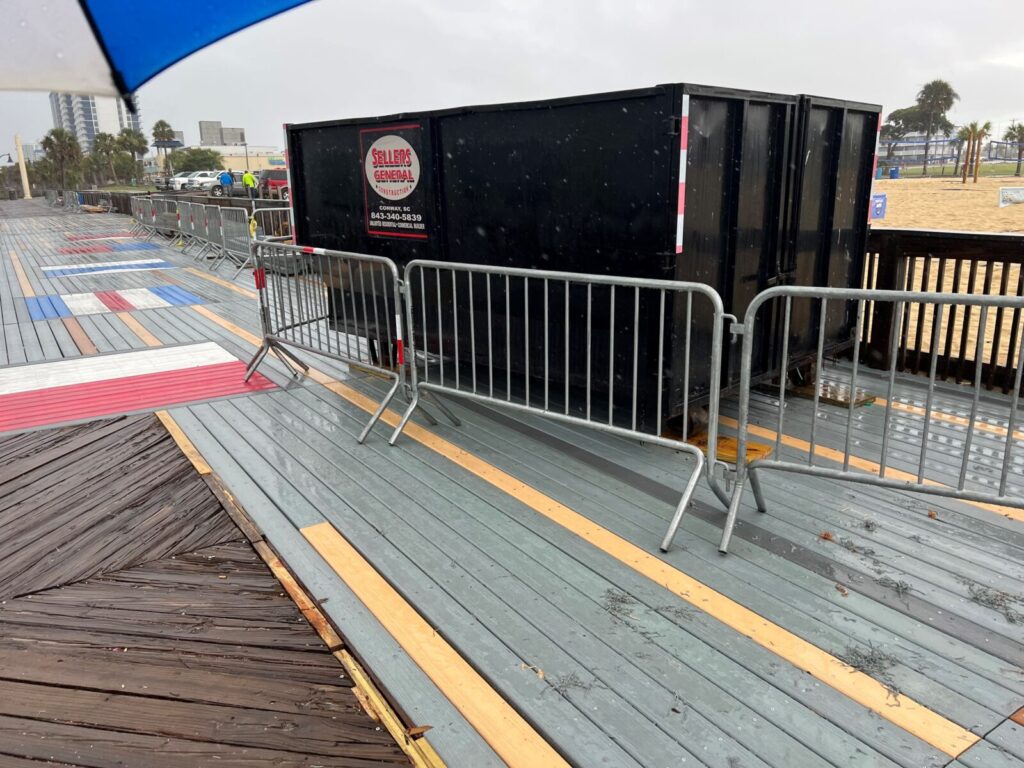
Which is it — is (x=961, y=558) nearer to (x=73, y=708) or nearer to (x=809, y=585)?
(x=809, y=585)

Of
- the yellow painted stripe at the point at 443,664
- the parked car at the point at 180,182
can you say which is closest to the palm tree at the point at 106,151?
the parked car at the point at 180,182

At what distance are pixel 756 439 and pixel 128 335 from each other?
26.2 feet

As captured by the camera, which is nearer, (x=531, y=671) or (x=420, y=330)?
(x=531, y=671)

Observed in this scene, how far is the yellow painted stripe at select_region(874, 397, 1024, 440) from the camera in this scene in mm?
5586

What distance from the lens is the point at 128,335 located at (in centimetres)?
955

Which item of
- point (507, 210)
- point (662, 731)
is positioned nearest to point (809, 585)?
point (662, 731)

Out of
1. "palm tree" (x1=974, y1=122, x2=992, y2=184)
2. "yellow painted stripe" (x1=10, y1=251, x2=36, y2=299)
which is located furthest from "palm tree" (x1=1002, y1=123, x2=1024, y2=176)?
"yellow painted stripe" (x1=10, y1=251, x2=36, y2=299)

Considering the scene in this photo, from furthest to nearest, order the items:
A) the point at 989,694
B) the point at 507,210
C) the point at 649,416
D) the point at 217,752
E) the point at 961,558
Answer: the point at 507,210
the point at 649,416
the point at 961,558
the point at 989,694
the point at 217,752

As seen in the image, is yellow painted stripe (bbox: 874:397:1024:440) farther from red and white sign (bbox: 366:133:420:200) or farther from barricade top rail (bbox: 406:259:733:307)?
red and white sign (bbox: 366:133:420:200)

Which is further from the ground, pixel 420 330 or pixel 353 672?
pixel 420 330

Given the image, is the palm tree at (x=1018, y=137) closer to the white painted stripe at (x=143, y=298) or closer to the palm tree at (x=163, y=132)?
the white painted stripe at (x=143, y=298)

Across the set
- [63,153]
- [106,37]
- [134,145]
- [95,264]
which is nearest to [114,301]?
[95,264]

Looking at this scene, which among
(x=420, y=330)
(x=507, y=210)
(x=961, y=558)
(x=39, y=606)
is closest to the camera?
(x=39, y=606)

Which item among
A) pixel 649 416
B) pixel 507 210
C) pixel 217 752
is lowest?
pixel 217 752
